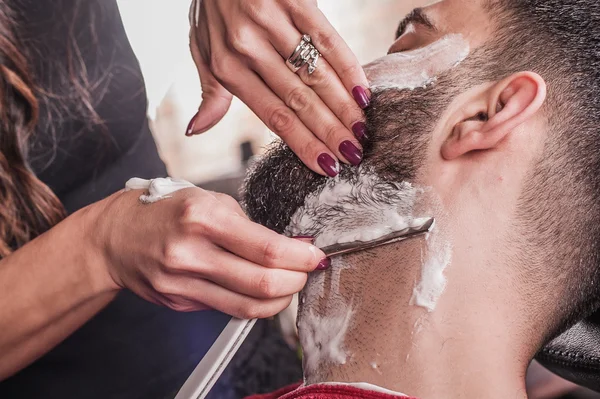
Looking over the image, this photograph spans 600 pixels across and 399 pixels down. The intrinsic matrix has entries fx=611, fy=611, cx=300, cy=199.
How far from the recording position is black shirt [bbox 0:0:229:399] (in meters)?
1.54

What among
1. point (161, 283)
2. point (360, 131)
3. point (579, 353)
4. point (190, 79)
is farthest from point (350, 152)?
point (190, 79)

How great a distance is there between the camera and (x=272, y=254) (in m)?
Result: 0.88

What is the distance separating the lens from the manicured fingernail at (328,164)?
1.03 meters

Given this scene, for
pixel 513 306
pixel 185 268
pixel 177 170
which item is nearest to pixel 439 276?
pixel 513 306

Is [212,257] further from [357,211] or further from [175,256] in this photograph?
[357,211]

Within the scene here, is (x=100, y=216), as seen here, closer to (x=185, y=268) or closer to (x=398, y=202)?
(x=185, y=268)

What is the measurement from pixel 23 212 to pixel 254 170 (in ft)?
2.20

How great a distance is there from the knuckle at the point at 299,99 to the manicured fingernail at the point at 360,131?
0.09 metres

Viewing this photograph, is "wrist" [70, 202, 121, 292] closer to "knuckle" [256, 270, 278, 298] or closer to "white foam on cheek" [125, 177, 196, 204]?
"white foam on cheek" [125, 177, 196, 204]

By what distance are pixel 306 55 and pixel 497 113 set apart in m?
0.32

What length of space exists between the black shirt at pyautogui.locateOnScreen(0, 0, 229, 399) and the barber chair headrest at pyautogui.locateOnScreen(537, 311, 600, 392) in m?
0.91

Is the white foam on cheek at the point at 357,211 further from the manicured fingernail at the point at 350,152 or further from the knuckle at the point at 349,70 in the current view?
the knuckle at the point at 349,70

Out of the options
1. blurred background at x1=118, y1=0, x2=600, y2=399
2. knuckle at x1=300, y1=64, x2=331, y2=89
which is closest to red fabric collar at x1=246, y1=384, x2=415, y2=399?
knuckle at x1=300, y1=64, x2=331, y2=89

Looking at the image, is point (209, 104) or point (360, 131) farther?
point (209, 104)
